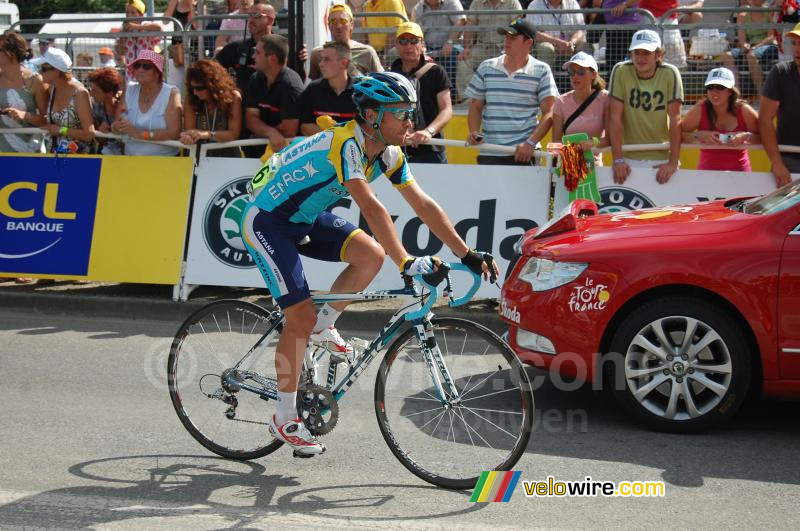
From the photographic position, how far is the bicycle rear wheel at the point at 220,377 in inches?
236

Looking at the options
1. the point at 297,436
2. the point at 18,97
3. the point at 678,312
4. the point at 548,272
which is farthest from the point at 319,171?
the point at 18,97

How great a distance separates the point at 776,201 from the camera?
22.4 ft

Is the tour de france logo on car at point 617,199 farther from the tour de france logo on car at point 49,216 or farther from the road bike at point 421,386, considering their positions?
the tour de france logo on car at point 49,216

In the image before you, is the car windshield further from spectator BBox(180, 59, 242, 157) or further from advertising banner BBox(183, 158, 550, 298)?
spectator BBox(180, 59, 242, 157)

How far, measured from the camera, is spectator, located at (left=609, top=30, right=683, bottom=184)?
9.62 metres

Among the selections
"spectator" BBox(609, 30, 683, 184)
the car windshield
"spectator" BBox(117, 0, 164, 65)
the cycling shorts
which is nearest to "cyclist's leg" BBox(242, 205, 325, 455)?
the cycling shorts

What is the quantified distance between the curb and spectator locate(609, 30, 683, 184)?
1.85m

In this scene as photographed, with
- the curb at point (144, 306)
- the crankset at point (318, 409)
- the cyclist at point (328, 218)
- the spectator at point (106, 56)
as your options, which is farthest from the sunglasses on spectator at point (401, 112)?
the spectator at point (106, 56)

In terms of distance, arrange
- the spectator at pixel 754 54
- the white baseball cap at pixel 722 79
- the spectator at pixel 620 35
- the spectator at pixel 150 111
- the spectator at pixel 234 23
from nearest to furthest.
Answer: the white baseball cap at pixel 722 79 → the spectator at pixel 150 111 → the spectator at pixel 754 54 → the spectator at pixel 620 35 → the spectator at pixel 234 23

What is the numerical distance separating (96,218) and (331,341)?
5.35 meters

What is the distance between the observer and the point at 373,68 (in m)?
10.9

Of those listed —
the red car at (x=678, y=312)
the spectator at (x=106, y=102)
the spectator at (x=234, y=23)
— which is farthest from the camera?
the spectator at (x=234, y=23)

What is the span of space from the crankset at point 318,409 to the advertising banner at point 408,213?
161 inches

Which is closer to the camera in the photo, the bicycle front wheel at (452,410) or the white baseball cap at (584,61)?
the bicycle front wheel at (452,410)
